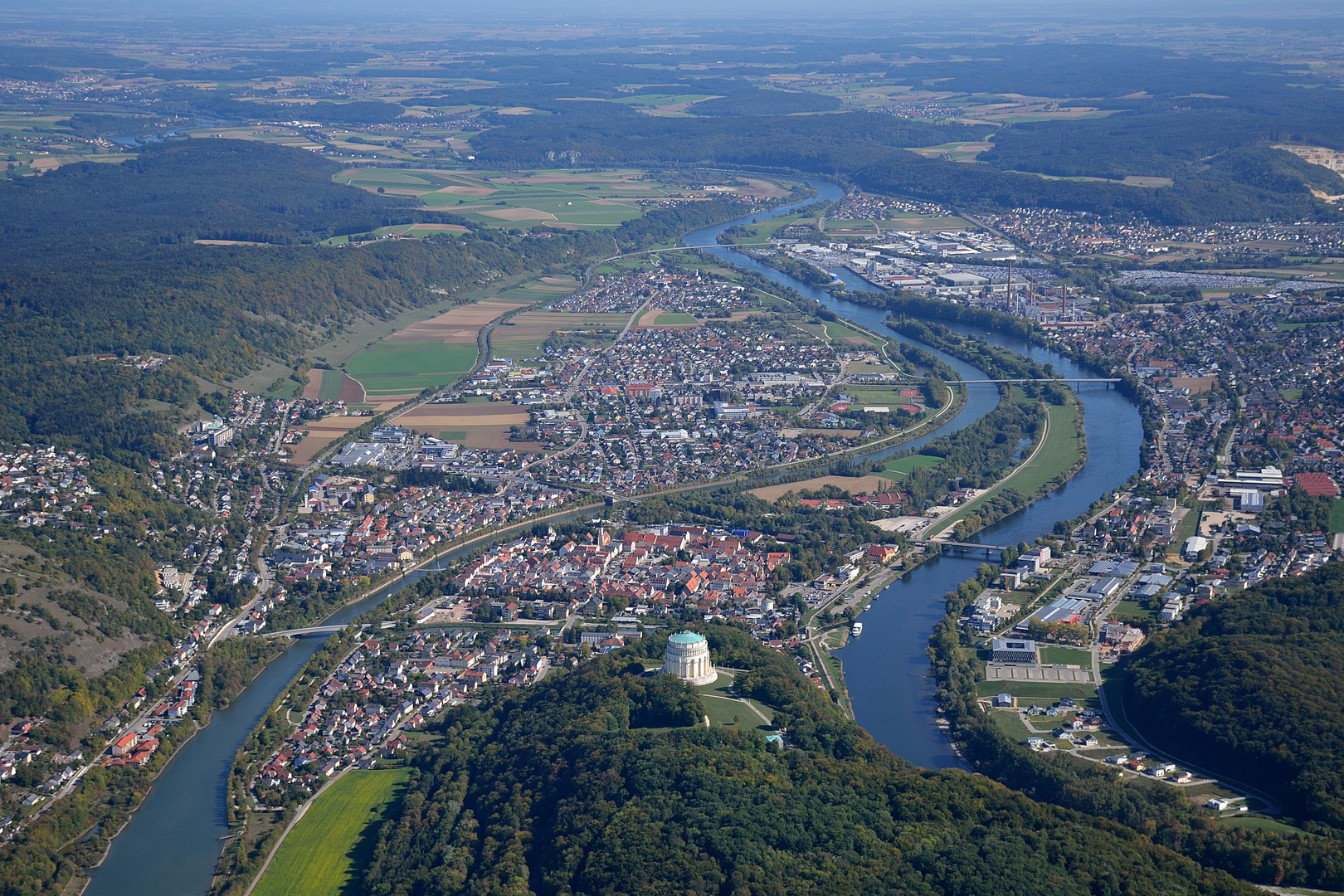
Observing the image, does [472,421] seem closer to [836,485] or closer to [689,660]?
[836,485]

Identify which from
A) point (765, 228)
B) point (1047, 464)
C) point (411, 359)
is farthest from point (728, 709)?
point (765, 228)

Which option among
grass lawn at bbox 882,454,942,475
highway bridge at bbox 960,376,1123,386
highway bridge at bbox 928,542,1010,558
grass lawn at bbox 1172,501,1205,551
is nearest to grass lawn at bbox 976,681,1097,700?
highway bridge at bbox 928,542,1010,558

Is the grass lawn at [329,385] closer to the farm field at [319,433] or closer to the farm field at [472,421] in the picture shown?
the farm field at [319,433]

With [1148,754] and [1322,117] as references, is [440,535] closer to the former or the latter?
[1148,754]

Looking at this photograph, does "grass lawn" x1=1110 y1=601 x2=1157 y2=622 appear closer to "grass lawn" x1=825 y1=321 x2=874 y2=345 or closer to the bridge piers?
the bridge piers

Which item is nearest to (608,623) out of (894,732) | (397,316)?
(894,732)

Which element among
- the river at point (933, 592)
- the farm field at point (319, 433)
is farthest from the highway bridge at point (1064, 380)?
the farm field at point (319, 433)
